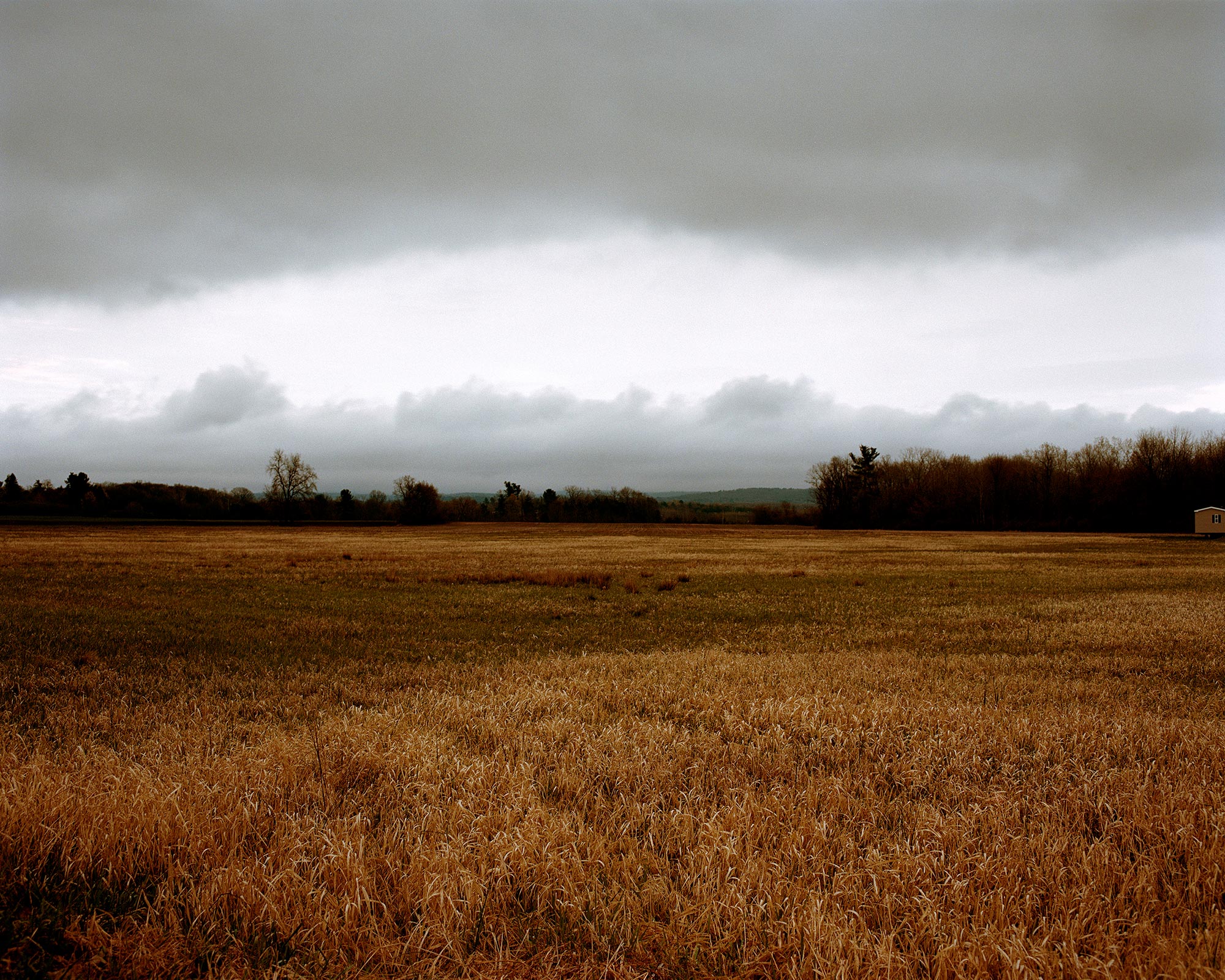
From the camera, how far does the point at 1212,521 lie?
72.9 meters

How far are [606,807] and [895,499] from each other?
428 ft

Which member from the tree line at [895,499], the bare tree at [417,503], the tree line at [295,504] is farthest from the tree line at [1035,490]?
the bare tree at [417,503]

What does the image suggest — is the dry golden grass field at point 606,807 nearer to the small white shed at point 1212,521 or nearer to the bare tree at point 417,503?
the small white shed at point 1212,521

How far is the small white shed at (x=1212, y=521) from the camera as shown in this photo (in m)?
72.4

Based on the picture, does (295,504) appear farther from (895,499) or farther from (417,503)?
(895,499)

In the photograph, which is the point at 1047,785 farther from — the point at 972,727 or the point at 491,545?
the point at 491,545

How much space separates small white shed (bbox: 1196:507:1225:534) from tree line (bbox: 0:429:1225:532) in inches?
1012

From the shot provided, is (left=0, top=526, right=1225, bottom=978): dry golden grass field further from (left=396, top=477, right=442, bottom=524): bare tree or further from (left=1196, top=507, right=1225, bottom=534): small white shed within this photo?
(left=396, top=477, right=442, bottom=524): bare tree

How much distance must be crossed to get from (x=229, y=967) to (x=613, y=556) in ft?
116

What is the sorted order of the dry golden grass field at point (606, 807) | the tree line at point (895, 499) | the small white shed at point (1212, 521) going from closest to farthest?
the dry golden grass field at point (606, 807) → the small white shed at point (1212, 521) → the tree line at point (895, 499)

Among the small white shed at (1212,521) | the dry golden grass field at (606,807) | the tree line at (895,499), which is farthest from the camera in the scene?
the tree line at (895,499)

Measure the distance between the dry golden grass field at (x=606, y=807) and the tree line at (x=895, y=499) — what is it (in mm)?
115688

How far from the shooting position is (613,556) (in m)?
37.9

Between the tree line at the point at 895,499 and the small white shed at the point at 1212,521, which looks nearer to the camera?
the small white shed at the point at 1212,521
